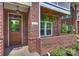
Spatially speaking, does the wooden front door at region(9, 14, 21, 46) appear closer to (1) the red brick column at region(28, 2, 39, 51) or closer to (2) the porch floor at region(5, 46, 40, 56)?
(2) the porch floor at region(5, 46, 40, 56)

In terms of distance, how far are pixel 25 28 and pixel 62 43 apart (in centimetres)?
234

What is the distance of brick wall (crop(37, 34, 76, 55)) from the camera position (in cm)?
716

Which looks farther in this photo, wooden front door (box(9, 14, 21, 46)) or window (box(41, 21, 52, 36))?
window (box(41, 21, 52, 36))

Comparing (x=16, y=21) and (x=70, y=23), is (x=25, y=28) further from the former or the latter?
(x=70, y=23)

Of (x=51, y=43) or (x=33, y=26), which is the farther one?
(x=51, y=43)

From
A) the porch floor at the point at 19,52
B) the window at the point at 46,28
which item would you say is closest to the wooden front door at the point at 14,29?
the porch floor at the point at 19,52

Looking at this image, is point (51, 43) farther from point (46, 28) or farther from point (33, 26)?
point (46, 28)

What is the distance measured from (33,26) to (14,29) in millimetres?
1616

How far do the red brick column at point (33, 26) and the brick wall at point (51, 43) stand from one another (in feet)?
1.01

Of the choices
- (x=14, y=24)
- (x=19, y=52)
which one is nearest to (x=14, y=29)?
(x=14, y=24)

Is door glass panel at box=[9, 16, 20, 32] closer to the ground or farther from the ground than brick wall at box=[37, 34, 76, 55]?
farther from the ground

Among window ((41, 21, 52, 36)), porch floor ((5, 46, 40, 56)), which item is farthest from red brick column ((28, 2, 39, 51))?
window ((41, 21, 52, 36))

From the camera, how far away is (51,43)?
25.5 feet

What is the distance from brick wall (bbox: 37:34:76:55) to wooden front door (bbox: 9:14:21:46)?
178 cm
